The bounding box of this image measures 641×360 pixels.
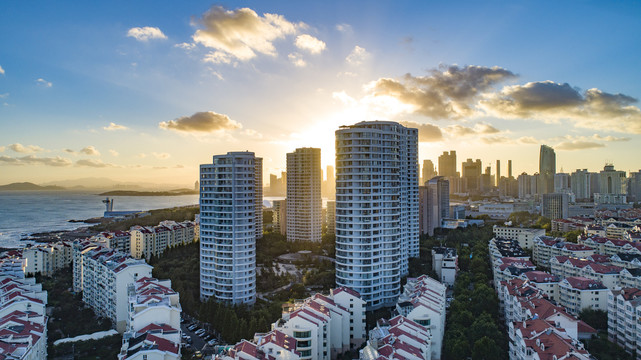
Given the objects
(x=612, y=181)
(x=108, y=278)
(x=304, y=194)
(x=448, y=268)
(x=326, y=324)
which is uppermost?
(x=612, y=181)

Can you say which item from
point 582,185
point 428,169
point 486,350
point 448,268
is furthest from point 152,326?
point 582,185

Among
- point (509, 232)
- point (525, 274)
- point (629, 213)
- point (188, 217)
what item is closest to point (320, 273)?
point (525, 274)

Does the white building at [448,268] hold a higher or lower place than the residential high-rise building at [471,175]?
lower

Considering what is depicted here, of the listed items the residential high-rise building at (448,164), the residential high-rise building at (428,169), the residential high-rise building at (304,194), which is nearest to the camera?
the residential high-rise building at (304,194)

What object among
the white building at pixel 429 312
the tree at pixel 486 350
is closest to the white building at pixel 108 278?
the white building at pixel 429 312

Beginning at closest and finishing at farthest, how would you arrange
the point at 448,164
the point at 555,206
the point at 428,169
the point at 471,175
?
the point at 555,206 < the point at 428,169 < the point at 448,164 < the point at 471,175

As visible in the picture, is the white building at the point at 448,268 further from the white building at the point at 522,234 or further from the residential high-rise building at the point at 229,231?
the white building at the point at 522,234

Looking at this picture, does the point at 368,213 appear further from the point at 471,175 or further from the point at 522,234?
the point at 471,175

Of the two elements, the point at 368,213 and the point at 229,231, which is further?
the point at 229,231
